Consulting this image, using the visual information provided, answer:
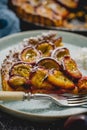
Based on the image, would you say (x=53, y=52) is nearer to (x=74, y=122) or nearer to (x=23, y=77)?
(x=23, y=77)

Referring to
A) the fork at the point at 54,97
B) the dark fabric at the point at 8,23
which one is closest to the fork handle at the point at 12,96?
the fork at the point at 54,97

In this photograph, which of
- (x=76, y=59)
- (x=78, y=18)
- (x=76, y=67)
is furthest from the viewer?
(x=78, y=18)

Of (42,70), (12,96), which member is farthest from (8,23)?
(12,96)

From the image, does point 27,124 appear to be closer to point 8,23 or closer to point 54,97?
point 54,97

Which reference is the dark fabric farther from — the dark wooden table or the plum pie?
the dark wooden table

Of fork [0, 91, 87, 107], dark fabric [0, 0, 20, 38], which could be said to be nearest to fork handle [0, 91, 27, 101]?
fork [0, 91, 87, 107]

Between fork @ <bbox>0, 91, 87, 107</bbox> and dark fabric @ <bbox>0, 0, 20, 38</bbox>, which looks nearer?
fork @ <bbox>0, 91, 87, 107</bbox>

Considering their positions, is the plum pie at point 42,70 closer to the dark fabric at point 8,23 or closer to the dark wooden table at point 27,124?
the dark wooden table at point 27,124

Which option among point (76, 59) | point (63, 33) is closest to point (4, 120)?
point (76, 59)
